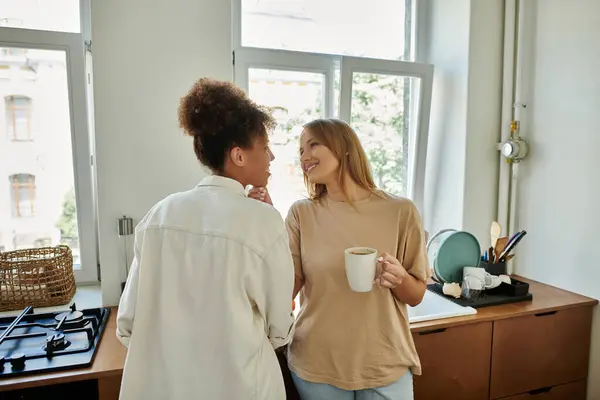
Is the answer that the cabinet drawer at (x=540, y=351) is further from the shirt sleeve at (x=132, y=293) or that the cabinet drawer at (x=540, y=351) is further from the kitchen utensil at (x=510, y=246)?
the shirt sleeve at (x=132, y=293)

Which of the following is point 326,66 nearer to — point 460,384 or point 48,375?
point 460,384

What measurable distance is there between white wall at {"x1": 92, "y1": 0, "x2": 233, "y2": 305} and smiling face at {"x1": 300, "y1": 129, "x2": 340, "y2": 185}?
673 mm

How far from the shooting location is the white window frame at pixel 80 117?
1737 millimetres

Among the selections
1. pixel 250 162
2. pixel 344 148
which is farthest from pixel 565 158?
pixel 250 162

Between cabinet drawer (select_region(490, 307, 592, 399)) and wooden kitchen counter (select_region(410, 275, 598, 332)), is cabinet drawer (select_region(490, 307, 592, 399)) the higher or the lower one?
the lower one

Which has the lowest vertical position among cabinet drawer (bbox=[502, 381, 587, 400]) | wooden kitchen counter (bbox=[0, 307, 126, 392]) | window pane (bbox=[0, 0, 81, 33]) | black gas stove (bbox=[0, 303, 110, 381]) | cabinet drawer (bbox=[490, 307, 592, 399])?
cabinet drawer (bbox=[502, 381, 587, 400])

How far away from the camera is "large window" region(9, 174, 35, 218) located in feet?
6.01

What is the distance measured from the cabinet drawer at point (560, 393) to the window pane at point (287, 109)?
131cm

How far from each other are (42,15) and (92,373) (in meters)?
1.50

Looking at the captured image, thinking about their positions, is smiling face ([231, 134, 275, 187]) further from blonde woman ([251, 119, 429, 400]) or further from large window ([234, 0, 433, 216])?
large window ([234, 0, 433, 216])

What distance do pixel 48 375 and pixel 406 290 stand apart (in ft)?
3.27

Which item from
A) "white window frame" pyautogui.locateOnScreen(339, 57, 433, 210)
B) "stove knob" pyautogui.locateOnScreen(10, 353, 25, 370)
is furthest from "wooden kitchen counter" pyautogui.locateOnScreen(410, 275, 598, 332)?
"stove knob" pyautogui.locateOnScreen(10, 353, 25, 370)

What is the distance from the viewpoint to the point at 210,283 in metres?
0.84

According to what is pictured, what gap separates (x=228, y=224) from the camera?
0.86 meters
